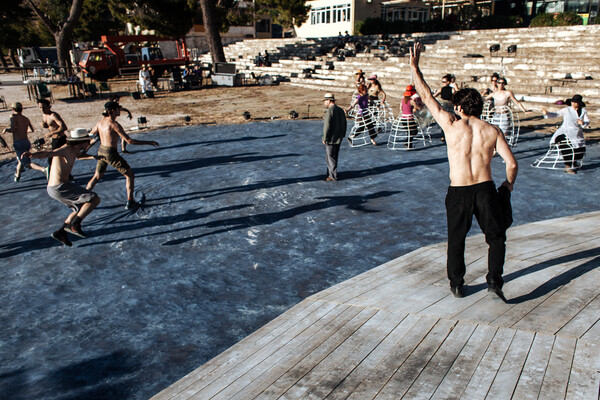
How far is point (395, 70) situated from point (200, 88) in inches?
490

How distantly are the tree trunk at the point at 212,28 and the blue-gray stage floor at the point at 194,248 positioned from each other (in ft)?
69.7

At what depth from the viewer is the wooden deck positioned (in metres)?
3.16

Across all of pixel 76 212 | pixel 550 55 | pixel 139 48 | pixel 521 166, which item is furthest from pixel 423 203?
pixel 139 48

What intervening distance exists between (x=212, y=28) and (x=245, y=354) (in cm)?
3095

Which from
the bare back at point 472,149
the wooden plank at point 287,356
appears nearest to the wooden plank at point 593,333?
the bare back at point 472,149

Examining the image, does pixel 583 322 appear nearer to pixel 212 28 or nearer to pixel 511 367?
pixel 511 367

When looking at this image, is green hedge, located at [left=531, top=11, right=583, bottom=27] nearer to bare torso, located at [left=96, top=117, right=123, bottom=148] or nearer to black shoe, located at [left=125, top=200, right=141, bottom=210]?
bare torso, located at [left=96, top=117, right=123, bottom=148]

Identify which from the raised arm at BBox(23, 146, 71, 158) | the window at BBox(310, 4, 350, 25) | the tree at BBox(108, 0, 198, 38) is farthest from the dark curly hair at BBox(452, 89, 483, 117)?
the window at BBox(310, 4, 350, 25)

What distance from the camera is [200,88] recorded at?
3006cm

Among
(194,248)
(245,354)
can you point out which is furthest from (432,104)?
(194,248)

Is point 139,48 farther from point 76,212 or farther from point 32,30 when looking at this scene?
point 76,212

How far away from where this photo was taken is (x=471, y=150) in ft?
13.6

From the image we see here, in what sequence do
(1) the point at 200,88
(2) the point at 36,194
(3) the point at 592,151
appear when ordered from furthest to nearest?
(1) the point at 200,88
(3) the point at 592,151
(2) the point at 36,194

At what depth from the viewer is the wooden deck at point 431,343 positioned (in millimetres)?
3162
